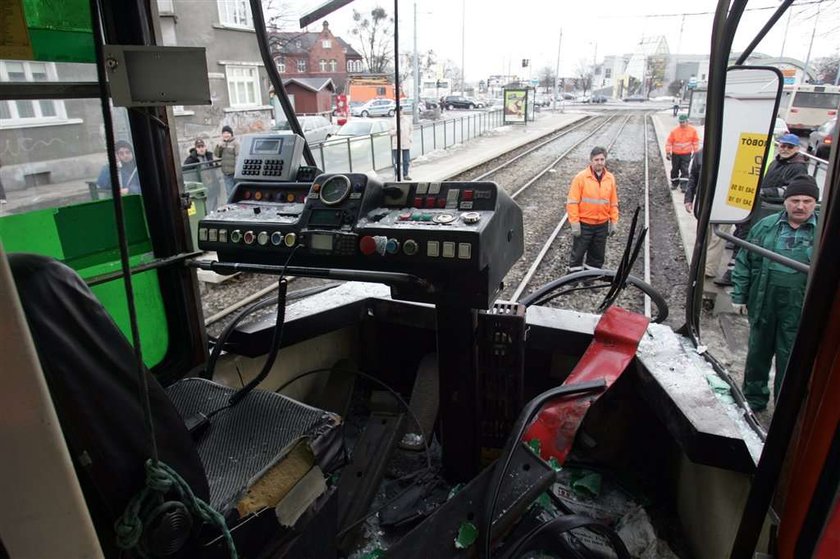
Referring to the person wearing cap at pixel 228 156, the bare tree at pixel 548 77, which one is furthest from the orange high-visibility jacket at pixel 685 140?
the bare tree at pixel 548 77

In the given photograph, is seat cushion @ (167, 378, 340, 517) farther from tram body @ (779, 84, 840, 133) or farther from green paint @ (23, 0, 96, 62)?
tram body @ (779, 84, 840, 133)

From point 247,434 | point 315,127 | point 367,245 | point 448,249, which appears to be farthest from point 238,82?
point 448,249

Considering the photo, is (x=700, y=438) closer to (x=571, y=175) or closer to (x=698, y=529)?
(x=698, y=529)

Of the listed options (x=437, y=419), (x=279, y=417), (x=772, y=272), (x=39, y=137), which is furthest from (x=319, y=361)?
(x=772, y=272)

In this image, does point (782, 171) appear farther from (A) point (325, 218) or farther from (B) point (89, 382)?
(B) point (89, 382)

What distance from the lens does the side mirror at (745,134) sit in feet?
5.88

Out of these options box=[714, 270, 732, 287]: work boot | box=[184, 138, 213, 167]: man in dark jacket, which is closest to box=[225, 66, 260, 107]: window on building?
box=[184, 138, 213, 167]: man in dark jacket

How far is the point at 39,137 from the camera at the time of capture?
6.44 ft

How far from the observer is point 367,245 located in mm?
1864

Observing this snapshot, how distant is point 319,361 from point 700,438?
1868 millimetres

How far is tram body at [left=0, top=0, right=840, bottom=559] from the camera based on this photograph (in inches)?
25.0

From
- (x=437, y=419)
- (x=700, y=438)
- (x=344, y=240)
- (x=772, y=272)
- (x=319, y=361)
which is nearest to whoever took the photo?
(x=700, y=438)

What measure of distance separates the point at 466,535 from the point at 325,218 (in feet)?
3.96

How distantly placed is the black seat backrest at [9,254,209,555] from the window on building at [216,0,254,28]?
16996mm
